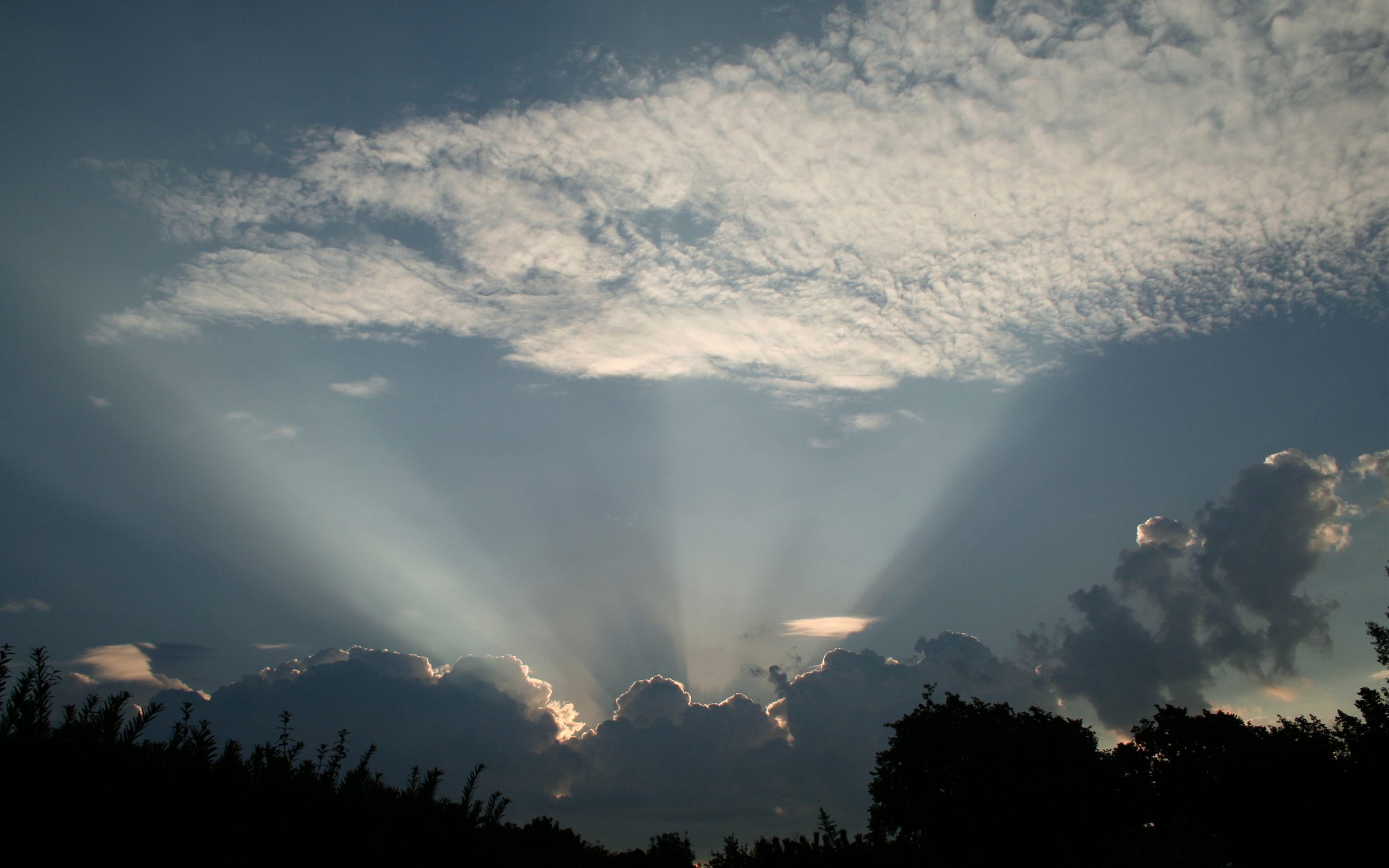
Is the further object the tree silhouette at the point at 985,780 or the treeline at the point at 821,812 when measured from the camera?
the tree silhouette at the point at 985,780

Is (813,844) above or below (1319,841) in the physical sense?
above

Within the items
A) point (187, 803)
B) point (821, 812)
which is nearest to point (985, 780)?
point (821, 812)

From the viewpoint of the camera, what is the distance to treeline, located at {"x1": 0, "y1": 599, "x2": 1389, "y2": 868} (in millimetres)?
5613

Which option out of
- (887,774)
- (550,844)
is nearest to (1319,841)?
(887,774)

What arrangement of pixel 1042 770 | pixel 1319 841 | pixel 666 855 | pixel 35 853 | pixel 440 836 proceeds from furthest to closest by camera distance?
pixel 1042 770, pixel 1319 841, pixel 666 855, pixel 440 836, pixel 35 853

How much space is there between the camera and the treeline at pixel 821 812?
5613 millimetres

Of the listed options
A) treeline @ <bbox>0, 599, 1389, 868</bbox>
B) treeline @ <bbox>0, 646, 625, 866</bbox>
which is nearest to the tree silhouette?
treeline @ <bbox>0, 599, 1389, 868</bbox>

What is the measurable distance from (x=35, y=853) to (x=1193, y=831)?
82.4ft

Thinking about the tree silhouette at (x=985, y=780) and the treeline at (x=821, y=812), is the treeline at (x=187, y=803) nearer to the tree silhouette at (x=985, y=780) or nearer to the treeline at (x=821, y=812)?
the treeline at (x=821, y=812)

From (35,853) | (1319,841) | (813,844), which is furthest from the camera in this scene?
(1319,841)

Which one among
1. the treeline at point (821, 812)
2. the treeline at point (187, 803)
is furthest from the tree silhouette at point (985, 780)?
the treeline at point (187, 803)

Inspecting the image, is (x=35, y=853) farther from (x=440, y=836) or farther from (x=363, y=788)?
(x=440, y=836)

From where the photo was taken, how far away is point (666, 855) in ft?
60.9

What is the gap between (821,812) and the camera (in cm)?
1568
